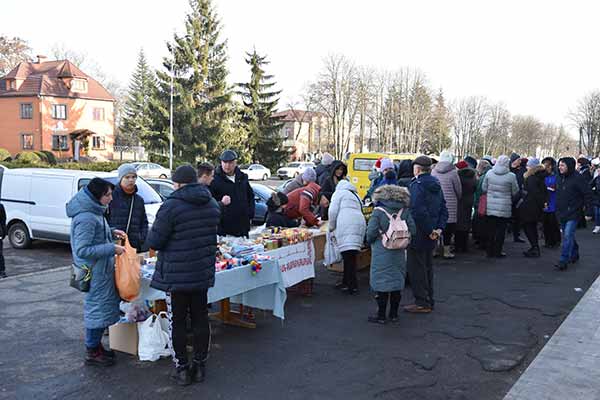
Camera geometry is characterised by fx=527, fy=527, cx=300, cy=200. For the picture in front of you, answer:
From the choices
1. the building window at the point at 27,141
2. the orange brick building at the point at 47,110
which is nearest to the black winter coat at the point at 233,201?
the orange brick building at the point at 47,110

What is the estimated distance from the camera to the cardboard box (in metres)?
5.24

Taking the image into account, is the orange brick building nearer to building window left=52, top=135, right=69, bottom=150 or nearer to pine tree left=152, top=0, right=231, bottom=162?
building window left=52, top=135, right=69, bottom=150

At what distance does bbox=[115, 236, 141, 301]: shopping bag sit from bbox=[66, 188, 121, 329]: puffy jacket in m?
0.11

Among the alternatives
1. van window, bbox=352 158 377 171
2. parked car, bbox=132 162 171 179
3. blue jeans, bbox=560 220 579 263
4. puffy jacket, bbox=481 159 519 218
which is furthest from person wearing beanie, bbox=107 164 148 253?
parked car, bbox=132 162 171 179

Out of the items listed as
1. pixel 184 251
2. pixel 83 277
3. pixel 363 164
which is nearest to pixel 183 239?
pixel 184 251

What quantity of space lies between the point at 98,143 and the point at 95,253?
2200 inches

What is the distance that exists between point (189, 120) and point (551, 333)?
38.8 metres

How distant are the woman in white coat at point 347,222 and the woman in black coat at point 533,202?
14.9 ft

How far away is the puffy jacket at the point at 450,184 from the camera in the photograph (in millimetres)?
9711

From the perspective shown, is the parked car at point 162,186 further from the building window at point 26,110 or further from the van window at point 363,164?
the building window at point 26,110

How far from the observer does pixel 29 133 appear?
170 ft

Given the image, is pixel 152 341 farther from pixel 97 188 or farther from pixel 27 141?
pixel 27 141

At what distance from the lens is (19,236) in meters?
11.2

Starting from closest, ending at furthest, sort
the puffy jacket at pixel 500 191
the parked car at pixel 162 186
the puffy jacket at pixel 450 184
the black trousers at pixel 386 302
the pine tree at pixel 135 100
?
the black trousers at pixel 386 302 → the puffy jacket at pixel 450 184 → the puffy jacket at pixel 500 191 → the parked car at pixel 162 186 → the pine tree at pixel 135 100
